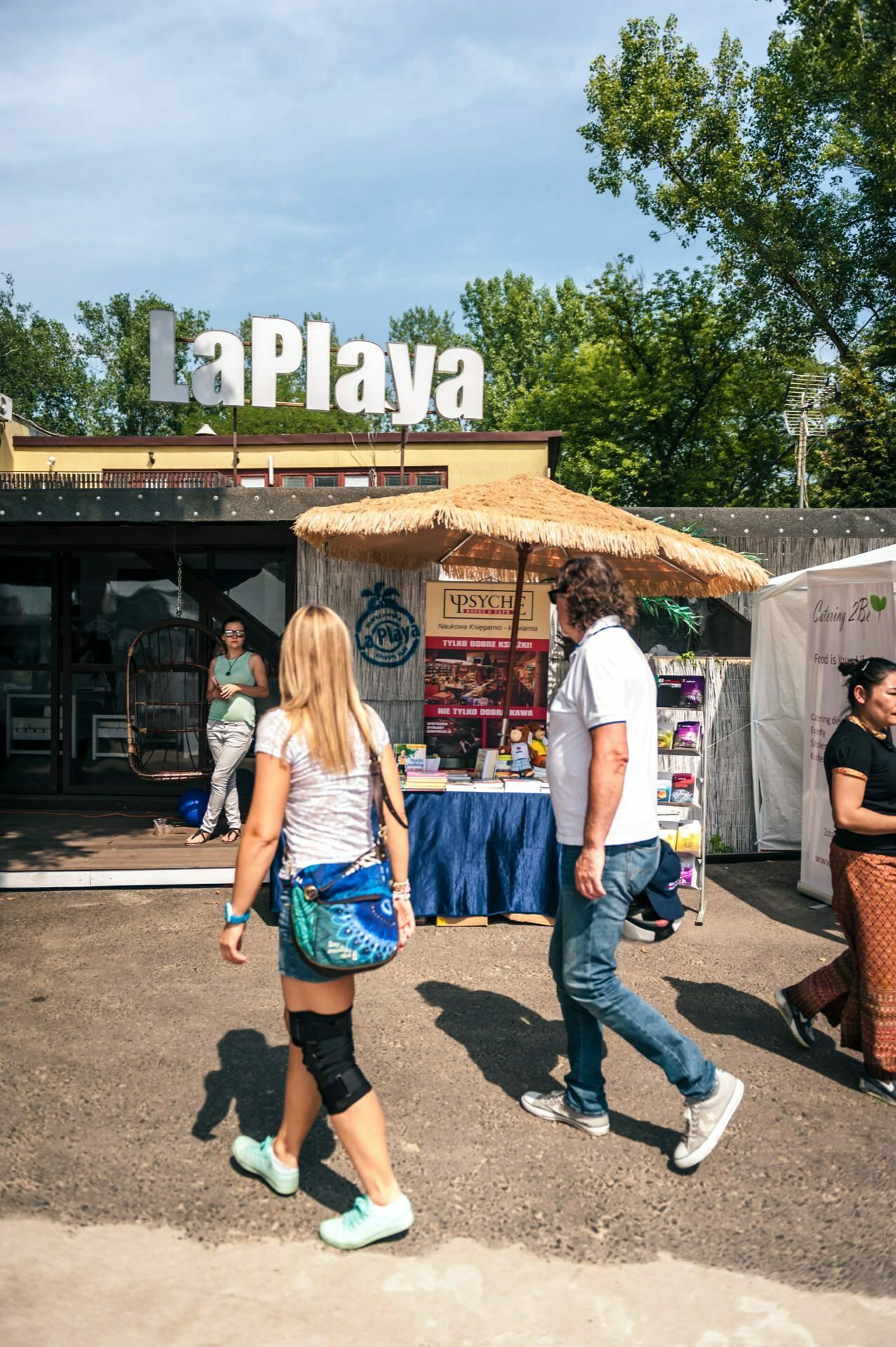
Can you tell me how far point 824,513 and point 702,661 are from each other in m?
1.77

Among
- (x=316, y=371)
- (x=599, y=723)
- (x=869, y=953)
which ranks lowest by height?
(x=869, y=953)

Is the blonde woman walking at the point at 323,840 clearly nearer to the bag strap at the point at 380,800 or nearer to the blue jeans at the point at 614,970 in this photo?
the bag strap at the point at 380,800

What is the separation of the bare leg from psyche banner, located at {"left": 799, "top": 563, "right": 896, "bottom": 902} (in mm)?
4337

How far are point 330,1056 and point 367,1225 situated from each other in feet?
1.59

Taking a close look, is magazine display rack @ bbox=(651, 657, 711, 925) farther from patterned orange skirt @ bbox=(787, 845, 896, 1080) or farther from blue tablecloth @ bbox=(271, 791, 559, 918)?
patterned orange skirt @ bbox=(787, 845, 896, 1080)

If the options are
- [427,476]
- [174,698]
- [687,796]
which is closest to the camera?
[687,796]

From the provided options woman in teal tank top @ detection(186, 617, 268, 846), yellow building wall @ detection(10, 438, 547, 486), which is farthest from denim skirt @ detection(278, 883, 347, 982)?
yellow building wall @ detection(10, 438, 547, 486)

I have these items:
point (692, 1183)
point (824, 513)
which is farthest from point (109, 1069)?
point (824, 513)

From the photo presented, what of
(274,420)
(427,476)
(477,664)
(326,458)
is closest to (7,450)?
(326,458)

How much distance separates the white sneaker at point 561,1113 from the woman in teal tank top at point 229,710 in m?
4.21

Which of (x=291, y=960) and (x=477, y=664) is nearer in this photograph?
(x=291, y=960)

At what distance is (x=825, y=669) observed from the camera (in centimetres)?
662

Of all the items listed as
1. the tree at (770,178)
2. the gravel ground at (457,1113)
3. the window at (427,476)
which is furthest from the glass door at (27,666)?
the tree at (770,178)

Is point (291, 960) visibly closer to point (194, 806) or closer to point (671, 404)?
point (194, 806)
